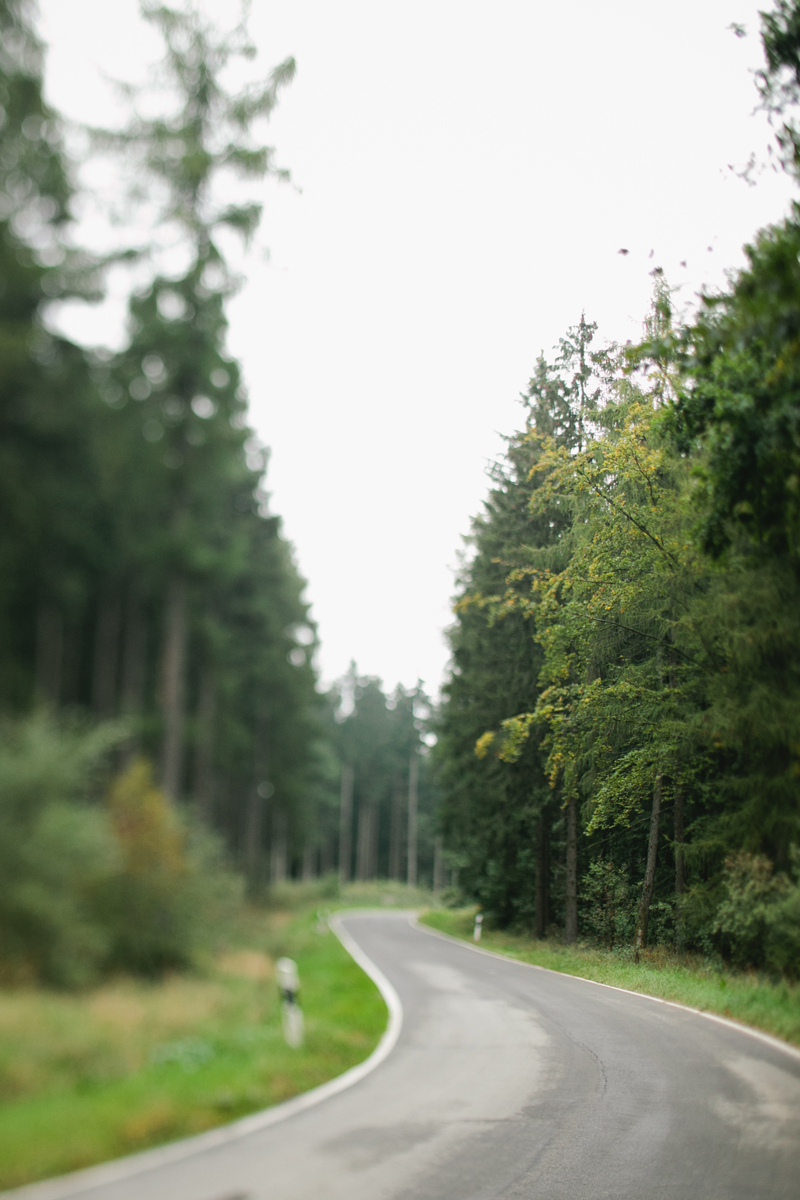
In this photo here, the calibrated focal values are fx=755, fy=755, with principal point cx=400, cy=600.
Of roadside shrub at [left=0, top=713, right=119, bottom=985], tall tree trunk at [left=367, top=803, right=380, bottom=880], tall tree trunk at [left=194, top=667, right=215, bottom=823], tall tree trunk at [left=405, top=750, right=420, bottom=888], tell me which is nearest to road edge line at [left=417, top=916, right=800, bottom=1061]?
roadside shrub at [left=0, top=713, right=119, bottom=985]

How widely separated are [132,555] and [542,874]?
18.2 ft

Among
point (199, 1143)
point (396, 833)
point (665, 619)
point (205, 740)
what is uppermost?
point (665, 619)

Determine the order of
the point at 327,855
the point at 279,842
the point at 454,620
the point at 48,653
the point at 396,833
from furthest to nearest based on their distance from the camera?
the point at 327,855 → the point at 279,842 → the point at 396,833 → the point at 48,653 → the point at 454,620

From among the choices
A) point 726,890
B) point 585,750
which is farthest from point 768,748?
point 585,750

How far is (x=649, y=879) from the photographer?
3213 millimetres

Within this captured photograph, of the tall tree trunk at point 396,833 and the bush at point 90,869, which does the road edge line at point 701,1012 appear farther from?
the tall tree trunk at point 396,833

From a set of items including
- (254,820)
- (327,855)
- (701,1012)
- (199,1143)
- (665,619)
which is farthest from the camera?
(327,855)

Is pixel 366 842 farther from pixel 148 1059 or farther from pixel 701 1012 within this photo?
pixel 701 1012

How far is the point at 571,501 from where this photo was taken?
3.76m

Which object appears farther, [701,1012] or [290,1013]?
[290,1013]

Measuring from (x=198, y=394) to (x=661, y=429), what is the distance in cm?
629

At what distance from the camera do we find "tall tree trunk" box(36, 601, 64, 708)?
724 cm

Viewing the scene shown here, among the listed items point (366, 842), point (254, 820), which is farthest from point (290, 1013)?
point (366, 842)

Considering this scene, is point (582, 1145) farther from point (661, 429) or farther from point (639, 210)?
point (639, 210)
